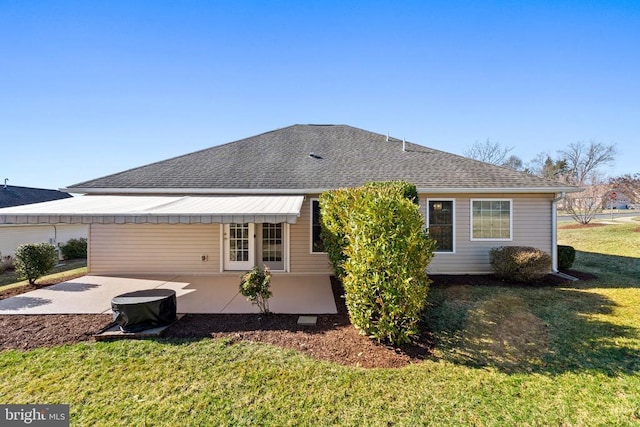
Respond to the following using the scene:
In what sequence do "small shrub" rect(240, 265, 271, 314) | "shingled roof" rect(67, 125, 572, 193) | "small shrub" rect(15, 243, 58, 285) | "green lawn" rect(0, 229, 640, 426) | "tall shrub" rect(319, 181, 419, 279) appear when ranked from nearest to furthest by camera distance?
"green lawn" rect(0, 229, 640, 426) → "small shrub" rect(240, 265, 271, 314) → "tall shrub" rect(319, 181, 419, 279) → "small shrub" rect(15, 243, 58, 285) → "shingled roof" rect(67, 125, 572, 193)

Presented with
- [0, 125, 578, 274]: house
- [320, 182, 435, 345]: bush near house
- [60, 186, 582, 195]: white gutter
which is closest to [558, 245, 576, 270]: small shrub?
[0, 125, 578, 274]: house

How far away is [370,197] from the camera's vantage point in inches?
235

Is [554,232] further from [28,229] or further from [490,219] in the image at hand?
[28,229]

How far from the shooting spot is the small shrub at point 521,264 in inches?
410

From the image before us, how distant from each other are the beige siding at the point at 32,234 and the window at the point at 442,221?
84.5 feet

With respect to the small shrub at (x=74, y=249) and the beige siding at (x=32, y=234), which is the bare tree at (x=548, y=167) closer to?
the small shrub at (x=74, y=249)

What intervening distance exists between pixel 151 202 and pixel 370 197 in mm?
8357

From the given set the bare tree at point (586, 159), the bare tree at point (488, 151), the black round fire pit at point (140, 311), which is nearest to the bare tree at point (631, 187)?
the bare tree at point (586, 159)

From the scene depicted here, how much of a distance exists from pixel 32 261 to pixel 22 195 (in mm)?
22618

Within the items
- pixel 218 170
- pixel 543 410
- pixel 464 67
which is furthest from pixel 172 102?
pixel 543 410

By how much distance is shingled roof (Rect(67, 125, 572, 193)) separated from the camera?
39.2 feet

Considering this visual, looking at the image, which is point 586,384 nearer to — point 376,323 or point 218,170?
point 376,323

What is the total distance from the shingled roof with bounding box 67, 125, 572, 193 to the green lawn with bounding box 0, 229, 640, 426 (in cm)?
688

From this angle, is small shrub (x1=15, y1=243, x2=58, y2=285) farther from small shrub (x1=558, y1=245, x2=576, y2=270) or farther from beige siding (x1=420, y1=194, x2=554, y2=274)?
small shrub (x1=558, y1=245, x2=576, y2=270)
